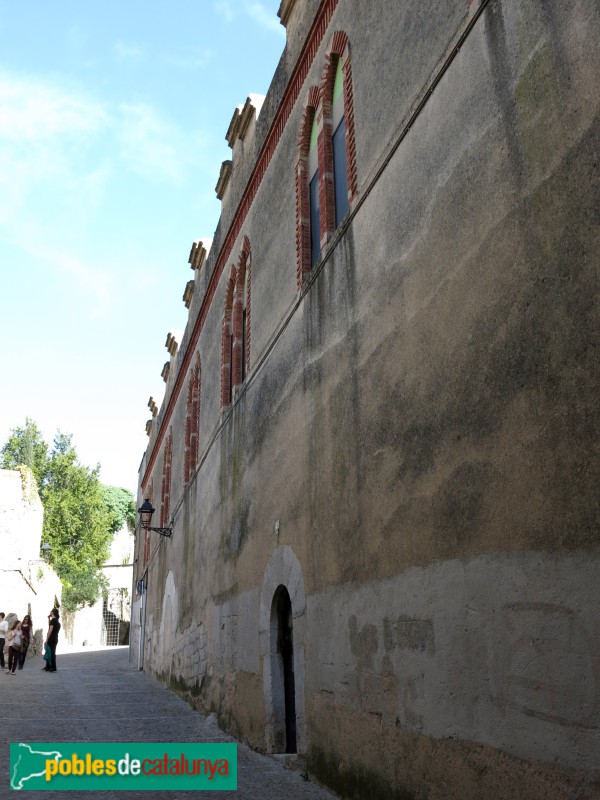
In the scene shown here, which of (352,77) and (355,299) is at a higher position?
(352,77)

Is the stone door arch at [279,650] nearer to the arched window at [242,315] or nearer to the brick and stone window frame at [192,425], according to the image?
the arched window at [242,315]

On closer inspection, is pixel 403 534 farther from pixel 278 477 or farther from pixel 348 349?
pixel 278 477

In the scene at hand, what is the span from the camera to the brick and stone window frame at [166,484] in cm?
1623

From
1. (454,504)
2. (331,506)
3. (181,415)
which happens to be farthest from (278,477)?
(181,415)

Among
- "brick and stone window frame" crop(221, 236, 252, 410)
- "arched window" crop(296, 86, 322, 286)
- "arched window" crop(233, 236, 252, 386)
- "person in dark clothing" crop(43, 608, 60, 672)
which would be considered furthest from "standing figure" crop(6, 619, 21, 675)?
"arched window" crop(296, 86, 322, 286)

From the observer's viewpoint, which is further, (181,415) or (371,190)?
(181,415)

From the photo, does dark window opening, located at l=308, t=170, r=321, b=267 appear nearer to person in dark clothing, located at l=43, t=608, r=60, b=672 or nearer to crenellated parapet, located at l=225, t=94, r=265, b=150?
crenellated parapet, located at l=225, t=94, r=265, b=150

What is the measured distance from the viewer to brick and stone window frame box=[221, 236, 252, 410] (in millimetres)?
9312

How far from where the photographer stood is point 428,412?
407cm

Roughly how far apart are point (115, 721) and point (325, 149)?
6.92 metres

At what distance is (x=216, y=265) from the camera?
36.4 feet

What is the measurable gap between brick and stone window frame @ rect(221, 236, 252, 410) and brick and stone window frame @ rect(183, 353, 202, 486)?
246 centimetres

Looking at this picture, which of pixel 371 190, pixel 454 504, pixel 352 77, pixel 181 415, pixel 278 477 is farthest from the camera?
pixel 181 415

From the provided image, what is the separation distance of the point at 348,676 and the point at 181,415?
34.2 ft
